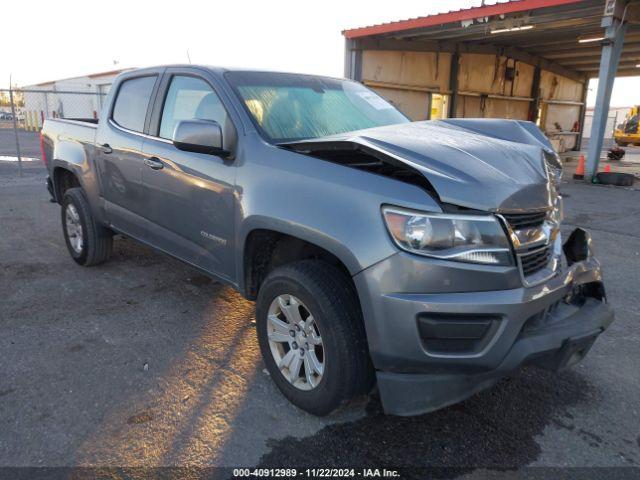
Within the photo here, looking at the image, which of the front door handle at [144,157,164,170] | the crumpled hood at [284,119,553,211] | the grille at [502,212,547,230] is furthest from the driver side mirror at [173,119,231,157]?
the grille at [502,212,547,230]

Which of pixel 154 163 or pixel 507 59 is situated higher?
pixel 507 59

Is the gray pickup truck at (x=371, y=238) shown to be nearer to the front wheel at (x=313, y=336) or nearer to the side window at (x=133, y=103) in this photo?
the front wheel at (x=313, y=336)

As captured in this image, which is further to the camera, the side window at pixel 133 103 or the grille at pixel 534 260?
the side window at pixel 133 103

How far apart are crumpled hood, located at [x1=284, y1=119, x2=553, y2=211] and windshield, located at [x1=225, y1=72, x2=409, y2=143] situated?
43cm

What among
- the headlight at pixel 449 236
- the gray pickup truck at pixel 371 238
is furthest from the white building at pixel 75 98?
the headlight at pixel 449 236

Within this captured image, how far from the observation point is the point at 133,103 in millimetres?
4113

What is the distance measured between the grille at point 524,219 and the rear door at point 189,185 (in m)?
1.53

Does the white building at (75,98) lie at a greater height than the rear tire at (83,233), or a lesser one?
greater

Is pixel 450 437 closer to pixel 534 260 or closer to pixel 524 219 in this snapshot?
pixel 534 260

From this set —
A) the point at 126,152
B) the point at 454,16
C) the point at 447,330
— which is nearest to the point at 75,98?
the point at 454,16

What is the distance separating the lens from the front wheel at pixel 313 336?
2303mm

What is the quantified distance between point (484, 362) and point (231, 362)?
5.53 ft

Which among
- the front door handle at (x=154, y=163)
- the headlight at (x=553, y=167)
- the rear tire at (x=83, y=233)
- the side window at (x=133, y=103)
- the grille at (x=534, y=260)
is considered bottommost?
the rear tire at (x=83, y=233)

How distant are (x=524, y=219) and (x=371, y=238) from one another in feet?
2.40
